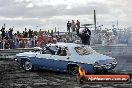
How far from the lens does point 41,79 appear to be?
1409 centimetres

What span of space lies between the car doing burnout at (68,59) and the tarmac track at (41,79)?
39cm

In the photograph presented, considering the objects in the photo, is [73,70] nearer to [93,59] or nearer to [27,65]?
[93,59]

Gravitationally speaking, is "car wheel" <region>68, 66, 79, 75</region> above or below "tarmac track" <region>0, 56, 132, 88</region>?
above

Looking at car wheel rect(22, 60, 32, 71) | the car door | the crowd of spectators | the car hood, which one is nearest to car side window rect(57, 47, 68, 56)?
the car door

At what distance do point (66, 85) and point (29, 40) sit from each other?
1532 cm

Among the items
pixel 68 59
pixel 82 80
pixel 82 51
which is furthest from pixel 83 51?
pixel 82 80

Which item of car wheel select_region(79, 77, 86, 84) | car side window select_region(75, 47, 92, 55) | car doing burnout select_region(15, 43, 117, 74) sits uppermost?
car side window select_region(75, 47, 92, 55)

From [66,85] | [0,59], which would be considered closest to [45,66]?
[66,85]

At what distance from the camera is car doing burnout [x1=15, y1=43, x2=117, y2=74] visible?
14.3 m

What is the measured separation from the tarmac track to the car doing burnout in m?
0.39

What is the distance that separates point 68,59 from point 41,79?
1.59 metres

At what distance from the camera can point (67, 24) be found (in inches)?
1062

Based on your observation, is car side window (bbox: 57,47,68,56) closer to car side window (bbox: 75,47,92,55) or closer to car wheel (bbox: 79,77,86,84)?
car side window (bbox: 75,47,92,55)

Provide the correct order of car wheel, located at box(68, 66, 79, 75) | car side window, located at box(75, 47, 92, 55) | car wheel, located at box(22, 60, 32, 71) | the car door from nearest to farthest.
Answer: car wheel, located at box(68, 66, 79, 75) → car side window, located at box(75, 47, 92, 55) → the car door → car wheel, located at box(22, 60, 32, 71)
